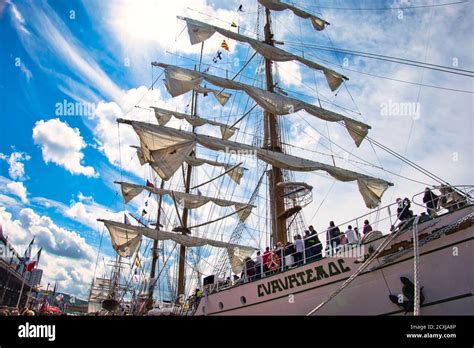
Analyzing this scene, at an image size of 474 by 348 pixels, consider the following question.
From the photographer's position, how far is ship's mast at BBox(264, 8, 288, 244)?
52.2ft

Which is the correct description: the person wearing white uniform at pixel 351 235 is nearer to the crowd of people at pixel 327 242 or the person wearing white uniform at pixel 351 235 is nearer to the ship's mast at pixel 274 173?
the crowd of people at pixel 327 242

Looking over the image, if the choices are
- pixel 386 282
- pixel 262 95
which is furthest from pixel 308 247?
pixel 262 95

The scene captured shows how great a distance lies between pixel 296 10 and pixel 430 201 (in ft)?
60.5

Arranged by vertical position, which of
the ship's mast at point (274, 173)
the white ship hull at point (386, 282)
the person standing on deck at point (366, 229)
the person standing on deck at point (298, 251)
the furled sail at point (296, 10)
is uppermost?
the furled sail at point (296, 10)

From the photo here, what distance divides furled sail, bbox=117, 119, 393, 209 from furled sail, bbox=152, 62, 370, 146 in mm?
2463

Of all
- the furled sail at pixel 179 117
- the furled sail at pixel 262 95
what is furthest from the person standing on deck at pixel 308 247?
the furled sail at pixel 179 117

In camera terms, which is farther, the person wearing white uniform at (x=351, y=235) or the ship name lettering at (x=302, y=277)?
the person wearing white uniform at (x=351, y=235)

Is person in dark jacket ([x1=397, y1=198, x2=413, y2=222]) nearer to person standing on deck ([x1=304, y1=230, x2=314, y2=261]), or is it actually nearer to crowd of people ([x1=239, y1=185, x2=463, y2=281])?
crowd of people ([x1=239, y1=185, x2=463, y2=281])

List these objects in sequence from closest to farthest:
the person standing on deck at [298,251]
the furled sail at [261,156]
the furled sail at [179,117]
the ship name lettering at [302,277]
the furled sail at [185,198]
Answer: the ship name lettering at [302,277] → the person standing on deck at [298,251] → the furled sail at [261,156] → the furled sail at [185,198] → the furled sail at [179,117]

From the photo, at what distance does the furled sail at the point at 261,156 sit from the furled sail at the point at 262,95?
8.08 feet

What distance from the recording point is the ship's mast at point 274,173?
15.9 m

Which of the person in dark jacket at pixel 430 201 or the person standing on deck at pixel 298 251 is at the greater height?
the person in dark jacket at pixel 430 201

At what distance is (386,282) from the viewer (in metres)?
8.09
